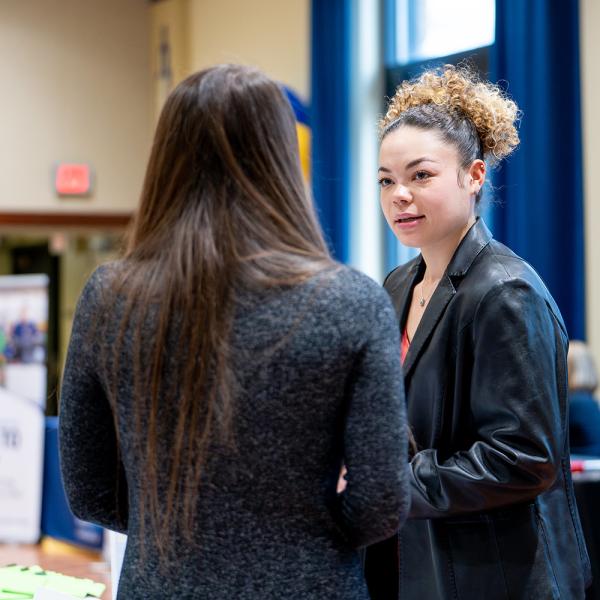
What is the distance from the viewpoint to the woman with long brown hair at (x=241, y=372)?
3.71 ft

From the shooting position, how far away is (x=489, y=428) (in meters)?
1.56

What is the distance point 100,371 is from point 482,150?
3.07 feet

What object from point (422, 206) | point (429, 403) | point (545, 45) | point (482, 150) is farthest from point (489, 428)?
point (545, 45)

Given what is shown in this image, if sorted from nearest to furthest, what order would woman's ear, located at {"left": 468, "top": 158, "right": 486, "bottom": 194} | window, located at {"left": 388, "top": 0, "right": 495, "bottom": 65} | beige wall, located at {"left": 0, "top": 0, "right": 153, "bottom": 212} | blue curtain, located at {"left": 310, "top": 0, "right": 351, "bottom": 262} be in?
woman's ear, located at {"left": 468, "top": 158, "right": 486, "bottom": 194}
window, located at {"left": 388, "top": 0, "right": 495, "bottom": 65}
blue curtain, located at {"left": 310, "top": 0, "right": 351, "bottom": 262}
beige wall, located at {"left": 0, "top": 0, "right": 153, "bottom": 212}

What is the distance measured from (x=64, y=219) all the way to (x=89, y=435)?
6257 millimetres

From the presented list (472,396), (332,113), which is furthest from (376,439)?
(332,113)

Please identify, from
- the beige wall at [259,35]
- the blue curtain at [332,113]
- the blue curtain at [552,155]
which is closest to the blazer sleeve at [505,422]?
the blue curtain at [552,155]

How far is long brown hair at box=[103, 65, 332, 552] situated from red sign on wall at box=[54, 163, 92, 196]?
20.3 feet

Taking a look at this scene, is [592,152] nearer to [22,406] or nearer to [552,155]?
[552,155]

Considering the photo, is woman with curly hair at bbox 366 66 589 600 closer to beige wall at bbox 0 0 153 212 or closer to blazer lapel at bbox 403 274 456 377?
blazer lapel at bbox 403 274 456 377

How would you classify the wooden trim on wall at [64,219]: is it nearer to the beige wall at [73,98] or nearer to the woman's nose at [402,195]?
the beige wall at [73,98]

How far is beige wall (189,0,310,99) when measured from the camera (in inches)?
242

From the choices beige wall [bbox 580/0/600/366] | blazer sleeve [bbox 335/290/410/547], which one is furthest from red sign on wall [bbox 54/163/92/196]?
blazer sleeve [bbox 335/290/410/547]

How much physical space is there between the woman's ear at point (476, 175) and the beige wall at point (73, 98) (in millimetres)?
5791
